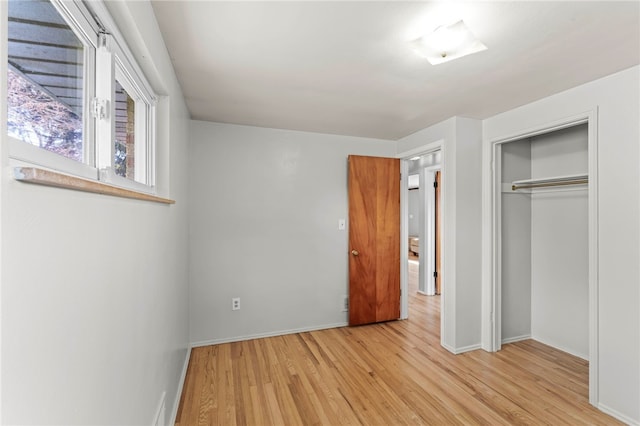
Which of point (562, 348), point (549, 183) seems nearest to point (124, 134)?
point (549, 183)

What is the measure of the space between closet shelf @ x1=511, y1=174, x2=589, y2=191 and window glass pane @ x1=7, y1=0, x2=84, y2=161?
324 centimetres

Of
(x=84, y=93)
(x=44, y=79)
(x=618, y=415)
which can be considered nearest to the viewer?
(x=44, y=79)

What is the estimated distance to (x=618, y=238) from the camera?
1990mm

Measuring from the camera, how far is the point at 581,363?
2664 mm

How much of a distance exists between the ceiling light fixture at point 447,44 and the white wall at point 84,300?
4.41 feet

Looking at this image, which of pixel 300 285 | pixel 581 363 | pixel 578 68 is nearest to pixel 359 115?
pixel 578 68

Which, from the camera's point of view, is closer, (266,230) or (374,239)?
(266,230)

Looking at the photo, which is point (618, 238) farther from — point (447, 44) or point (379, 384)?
point (379, 384)

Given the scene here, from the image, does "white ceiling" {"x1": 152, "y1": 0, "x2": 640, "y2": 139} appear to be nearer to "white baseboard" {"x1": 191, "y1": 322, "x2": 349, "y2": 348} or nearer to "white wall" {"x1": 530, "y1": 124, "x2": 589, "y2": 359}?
"white wall" {"x1": 530, "y1": 124, "x2": 589, "y2": 359}

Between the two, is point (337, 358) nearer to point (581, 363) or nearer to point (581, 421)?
point (581, 421)

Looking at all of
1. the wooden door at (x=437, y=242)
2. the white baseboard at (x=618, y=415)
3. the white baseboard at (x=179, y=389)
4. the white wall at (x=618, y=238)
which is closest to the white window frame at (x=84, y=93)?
the white baseboard at (x=179, y=389)

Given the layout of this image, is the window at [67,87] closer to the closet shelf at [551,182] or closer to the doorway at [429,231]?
the closet shelf at [551,182]

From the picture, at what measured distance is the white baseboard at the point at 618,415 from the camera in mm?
1872

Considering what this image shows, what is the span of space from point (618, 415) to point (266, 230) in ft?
10.1
